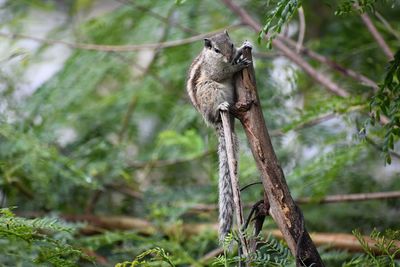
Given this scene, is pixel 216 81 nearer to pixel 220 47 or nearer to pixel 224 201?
pixel 220 47

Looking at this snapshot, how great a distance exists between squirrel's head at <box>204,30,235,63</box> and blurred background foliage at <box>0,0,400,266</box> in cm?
42

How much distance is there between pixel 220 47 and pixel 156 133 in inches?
68.3

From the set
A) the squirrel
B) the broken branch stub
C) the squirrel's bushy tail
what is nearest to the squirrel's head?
the squirrel

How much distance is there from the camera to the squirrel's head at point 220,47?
77.8 inches

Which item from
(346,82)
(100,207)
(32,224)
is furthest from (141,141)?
(32,224)

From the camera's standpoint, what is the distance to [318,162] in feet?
8.15

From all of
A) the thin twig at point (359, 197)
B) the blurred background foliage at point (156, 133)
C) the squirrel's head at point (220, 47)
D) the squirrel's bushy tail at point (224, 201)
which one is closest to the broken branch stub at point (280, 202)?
the squirrel's bushy tail at point (224, 201)

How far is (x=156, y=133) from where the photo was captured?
374cm

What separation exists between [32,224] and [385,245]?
2.50ft

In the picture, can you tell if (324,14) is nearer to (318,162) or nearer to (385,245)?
(318,162)

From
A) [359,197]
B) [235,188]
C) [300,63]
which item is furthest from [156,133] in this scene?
[235,188]

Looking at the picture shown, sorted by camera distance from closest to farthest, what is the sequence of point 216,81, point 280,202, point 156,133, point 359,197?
1. point 280,202
2. point 216,81
3. point 359,197
4. point 156,133

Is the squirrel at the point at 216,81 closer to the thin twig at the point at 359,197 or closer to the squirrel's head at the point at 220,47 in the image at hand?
the squirrel's head at the point at 220,47

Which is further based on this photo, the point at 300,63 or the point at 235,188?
the point at 300,63
